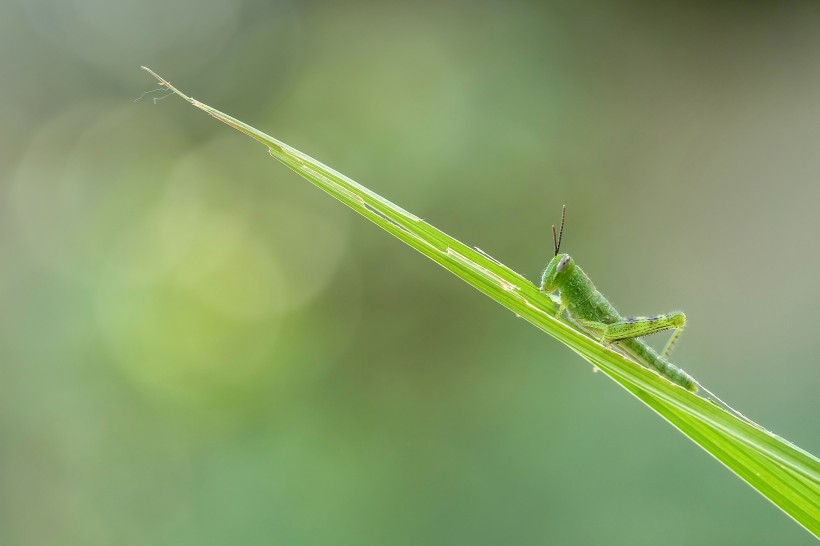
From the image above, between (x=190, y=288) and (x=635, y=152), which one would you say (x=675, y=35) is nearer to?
(x=635, y=152)

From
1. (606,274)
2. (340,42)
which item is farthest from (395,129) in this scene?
(606,274)

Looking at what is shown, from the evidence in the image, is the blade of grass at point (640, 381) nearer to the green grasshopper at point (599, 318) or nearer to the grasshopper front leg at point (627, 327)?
the green grasshopper at point (599, 318)

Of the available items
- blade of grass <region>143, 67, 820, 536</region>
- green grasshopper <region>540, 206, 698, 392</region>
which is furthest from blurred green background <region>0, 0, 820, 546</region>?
blade of grass <region>143, 67, 820, 536</region>

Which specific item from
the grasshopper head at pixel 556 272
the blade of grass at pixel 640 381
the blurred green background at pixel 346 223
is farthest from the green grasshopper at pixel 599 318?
the blurred green background at pixel 346 223

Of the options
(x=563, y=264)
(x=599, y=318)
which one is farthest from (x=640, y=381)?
(x=599, y=318)

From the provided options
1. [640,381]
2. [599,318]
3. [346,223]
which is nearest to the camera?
[640,381]

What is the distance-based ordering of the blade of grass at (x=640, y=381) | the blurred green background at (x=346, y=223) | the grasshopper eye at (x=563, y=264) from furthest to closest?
1. the blurred green background at (x=346, y=223)
2. the grasshopper eye at (x=563, y=264)
3. the blade of grass at (x=640, y=381)

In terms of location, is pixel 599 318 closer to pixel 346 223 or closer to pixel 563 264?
pixel 563 264
